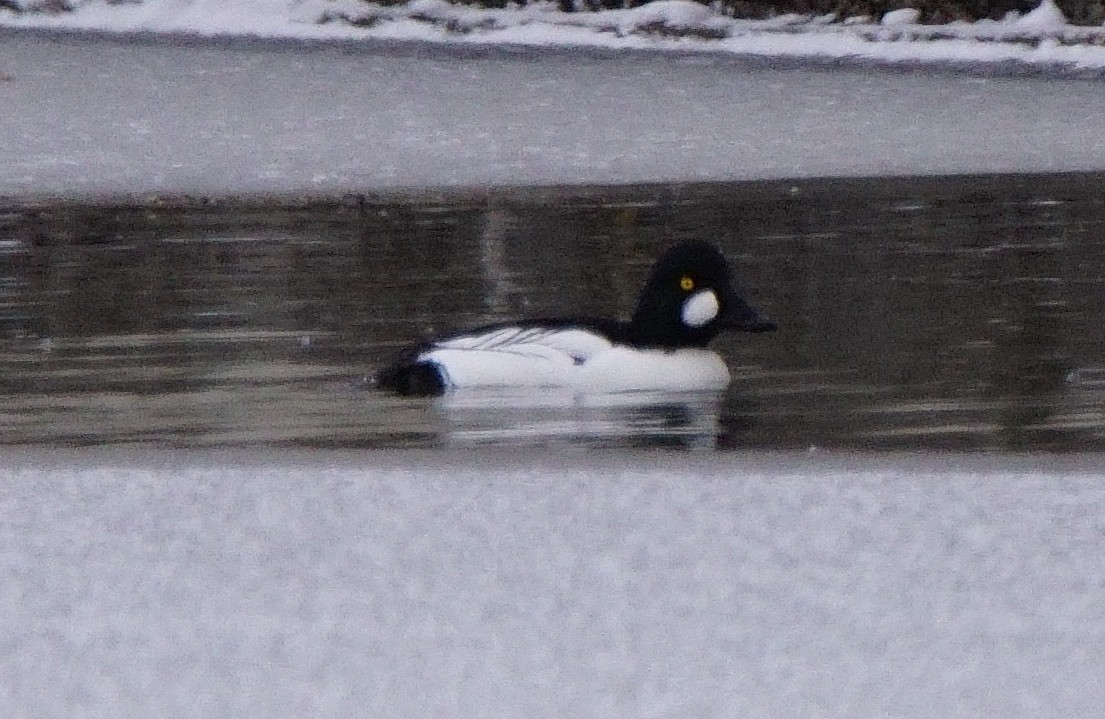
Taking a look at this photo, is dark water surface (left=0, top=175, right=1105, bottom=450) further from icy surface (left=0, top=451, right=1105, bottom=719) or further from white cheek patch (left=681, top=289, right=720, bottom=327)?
icy surface (left=0, top=451, right=1105, bottom=719)

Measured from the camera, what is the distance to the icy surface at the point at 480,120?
1457 cm

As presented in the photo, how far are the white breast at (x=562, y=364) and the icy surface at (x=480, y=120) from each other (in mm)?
5460

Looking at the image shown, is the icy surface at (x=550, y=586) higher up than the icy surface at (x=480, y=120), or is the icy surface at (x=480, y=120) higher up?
the icy surface at (x=480, y=120)

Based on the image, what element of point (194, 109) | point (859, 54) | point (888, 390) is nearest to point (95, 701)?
point (888, 390)

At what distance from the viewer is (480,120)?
54.5 ft

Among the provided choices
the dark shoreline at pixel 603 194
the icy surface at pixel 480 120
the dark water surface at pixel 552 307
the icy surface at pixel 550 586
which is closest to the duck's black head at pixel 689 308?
the dark water surface at pixel 552 307

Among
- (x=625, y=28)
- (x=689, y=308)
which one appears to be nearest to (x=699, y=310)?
(x=689, y=308)

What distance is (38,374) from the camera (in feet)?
28.7

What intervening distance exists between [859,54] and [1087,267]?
27.3 feet

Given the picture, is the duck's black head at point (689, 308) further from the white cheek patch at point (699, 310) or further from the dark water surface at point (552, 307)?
the dark water surface at point (552, 307)

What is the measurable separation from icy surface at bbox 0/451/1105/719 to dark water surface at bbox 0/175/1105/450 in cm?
85

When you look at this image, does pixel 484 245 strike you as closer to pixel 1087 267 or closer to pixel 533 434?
pixel 1087 267

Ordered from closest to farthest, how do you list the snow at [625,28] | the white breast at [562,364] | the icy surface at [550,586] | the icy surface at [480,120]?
the icy surface at [550,586]
the white breast at [562,364]
the icy surface at [480,120]
the snow at [625,28]

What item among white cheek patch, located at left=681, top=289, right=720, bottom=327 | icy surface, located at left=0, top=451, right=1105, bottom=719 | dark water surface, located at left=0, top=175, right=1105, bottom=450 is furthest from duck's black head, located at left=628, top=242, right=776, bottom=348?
icy surface, located at left=0, top=451, right=1105, bottom=719
